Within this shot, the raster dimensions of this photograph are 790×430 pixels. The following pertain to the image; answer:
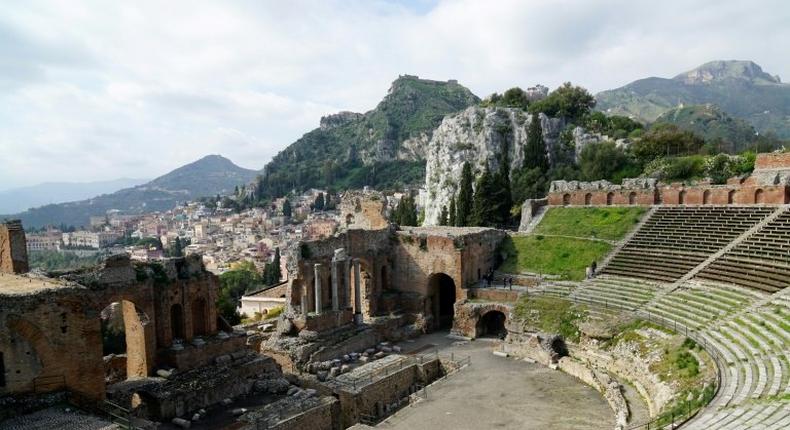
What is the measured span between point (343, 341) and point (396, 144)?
147123 millimetres

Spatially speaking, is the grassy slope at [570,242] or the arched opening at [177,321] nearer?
the arched opening at [177,321]

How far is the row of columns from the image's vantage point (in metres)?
28.8

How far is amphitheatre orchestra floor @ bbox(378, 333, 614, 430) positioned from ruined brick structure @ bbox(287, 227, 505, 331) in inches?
317

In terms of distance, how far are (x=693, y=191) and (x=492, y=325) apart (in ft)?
53.6

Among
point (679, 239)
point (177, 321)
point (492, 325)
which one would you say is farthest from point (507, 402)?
point (679, 239)

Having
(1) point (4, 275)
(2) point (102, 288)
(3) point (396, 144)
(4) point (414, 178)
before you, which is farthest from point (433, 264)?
(3) point (396, 144)

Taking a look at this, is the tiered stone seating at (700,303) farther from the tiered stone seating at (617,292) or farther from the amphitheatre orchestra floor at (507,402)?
the amphitheatre orchestra floor at (507,402)

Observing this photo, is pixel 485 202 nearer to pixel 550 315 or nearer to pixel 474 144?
pixel 550 315

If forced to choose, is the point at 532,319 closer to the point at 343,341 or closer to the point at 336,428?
the point at 343,341

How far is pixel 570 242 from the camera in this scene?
116ft

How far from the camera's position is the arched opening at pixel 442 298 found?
34688 millimetres

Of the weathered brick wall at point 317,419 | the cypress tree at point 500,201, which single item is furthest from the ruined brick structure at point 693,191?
the weathered brick wall at point 317,419

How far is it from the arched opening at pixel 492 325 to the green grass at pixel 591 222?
8.19 m

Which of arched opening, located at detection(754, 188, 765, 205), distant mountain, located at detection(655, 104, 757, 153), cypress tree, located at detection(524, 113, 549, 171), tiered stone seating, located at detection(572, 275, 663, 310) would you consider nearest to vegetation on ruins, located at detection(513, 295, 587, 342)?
tiered stone seating, located at detection(572, 275, 663, 310)
